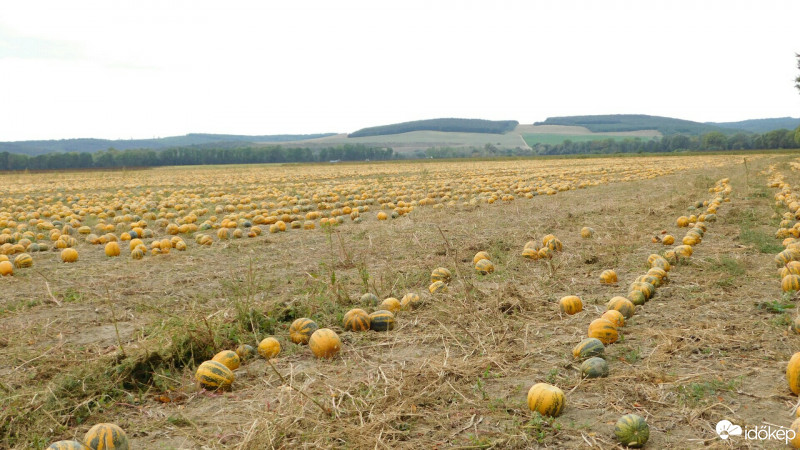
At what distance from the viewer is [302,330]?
4785mm

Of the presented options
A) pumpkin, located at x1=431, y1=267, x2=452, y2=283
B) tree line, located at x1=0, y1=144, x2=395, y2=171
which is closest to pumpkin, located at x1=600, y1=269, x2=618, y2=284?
pumpkin, located at x1=431, y1=267, x2=452, y2=283

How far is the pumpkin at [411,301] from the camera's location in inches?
216

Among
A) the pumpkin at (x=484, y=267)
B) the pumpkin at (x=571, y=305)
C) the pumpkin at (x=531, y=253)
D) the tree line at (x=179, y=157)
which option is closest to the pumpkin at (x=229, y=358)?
the pumpkin at (x=571, y=305)

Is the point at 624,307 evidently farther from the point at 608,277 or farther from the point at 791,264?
the point at 791,264

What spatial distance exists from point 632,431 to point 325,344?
95.6 inches

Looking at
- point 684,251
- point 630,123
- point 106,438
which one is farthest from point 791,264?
point 630,123

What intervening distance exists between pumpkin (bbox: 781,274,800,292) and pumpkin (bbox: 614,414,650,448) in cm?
349

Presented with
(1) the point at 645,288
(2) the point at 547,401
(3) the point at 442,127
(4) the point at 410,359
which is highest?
(3) the point at 442,127

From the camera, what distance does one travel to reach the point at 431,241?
354 inches

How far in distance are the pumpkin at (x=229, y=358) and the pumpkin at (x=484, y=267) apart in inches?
138

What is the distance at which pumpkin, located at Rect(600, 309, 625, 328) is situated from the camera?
4574mm

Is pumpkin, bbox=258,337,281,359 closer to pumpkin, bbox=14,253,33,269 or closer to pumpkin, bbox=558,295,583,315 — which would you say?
pumpkin, bbox=558,295,583,315

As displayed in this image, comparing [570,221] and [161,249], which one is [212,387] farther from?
[570,221]

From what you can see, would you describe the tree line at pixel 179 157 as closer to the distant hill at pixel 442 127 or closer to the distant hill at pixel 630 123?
the distant hill at pixel 442 127
